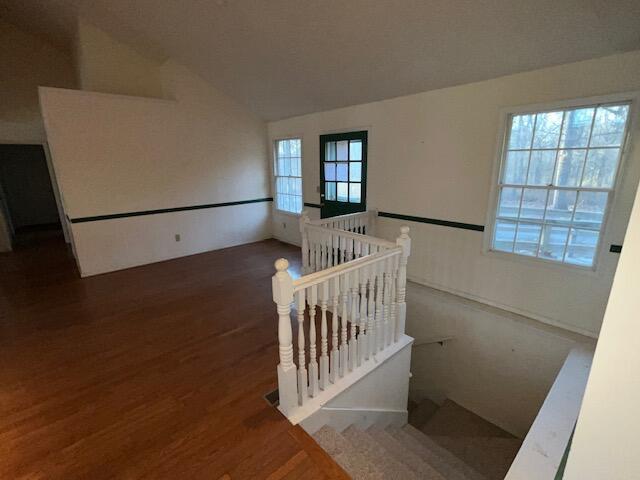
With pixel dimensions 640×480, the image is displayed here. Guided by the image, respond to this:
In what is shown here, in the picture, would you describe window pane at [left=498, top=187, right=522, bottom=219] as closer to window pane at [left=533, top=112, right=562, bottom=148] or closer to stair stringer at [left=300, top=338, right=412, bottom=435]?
window pane at [left=533, top=112, right=562, bottom=148]

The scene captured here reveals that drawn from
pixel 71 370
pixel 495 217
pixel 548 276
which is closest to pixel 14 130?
pixel 71 370

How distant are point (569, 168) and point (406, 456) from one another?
2.54 m

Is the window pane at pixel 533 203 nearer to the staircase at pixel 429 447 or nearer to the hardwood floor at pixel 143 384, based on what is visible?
the staircase at pixel 429 447

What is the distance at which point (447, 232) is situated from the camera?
10.8 ft

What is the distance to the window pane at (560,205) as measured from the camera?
97.1 inches

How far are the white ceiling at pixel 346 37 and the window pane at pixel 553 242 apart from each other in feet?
4.38

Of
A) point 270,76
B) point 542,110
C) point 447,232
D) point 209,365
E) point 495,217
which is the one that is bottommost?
point 209,365

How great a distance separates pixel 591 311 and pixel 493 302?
2.44ft

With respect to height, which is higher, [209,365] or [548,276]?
[548,276]

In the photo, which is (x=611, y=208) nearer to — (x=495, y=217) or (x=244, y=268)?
(x=495, y=217)

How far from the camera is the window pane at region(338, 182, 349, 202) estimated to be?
14.5 ft

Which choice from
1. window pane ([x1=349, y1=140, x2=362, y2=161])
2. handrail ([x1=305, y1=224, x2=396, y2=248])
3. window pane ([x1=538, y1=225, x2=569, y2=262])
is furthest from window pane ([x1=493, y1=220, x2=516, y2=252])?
window pane ([x1=349, y1=140, x2=362, y2=161])

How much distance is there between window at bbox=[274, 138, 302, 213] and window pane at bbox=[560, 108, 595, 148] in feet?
11.6

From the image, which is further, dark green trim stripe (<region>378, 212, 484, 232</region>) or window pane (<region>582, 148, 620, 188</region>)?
dark green trim stripe (<region>378, 212, 484, 232</region>)
